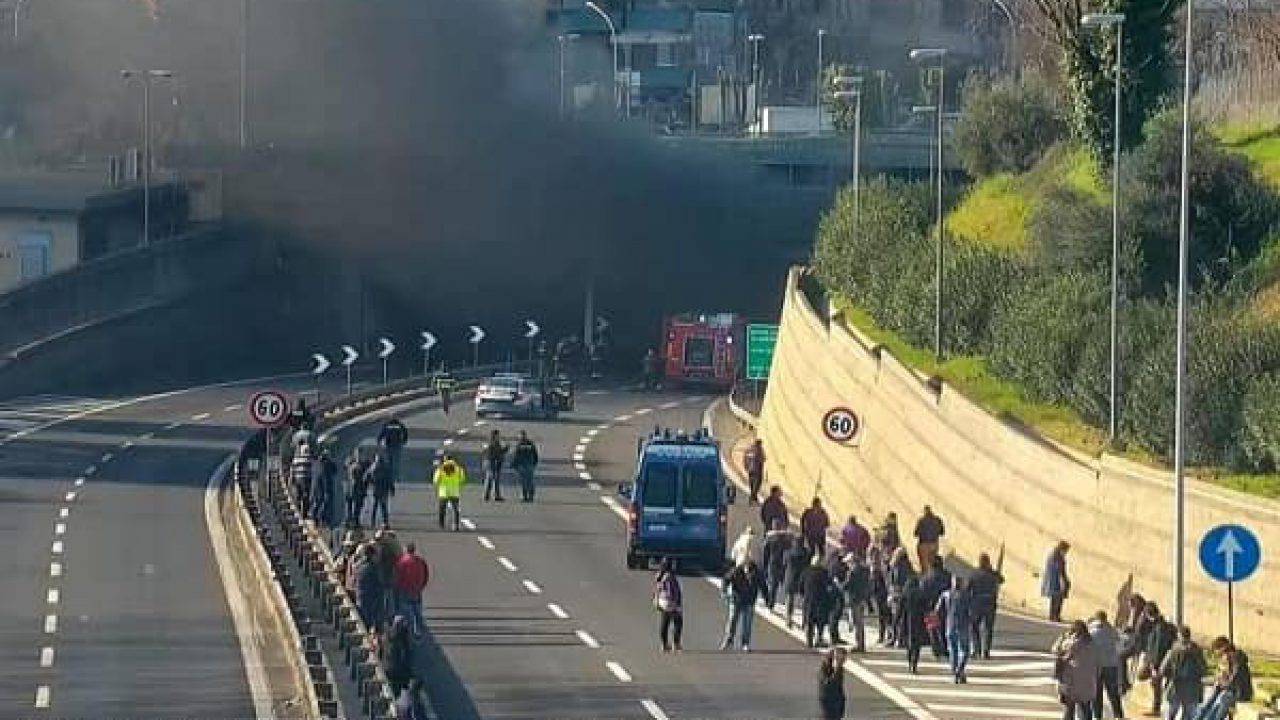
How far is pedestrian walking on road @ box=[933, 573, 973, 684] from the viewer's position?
34378 mm

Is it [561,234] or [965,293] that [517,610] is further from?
[561,234]

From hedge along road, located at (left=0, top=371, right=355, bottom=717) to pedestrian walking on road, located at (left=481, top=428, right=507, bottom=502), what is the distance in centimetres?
479

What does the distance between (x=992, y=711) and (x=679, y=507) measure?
13.4 m

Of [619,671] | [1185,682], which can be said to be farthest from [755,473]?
[1185,682]

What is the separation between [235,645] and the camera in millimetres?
37344

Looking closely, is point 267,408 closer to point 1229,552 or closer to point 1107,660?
point 1107,660

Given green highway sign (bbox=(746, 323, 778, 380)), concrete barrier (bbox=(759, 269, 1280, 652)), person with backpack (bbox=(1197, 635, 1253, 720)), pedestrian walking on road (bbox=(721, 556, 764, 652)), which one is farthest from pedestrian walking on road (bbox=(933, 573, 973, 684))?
green highway sign (bbox=(746, 323, 778, 380))

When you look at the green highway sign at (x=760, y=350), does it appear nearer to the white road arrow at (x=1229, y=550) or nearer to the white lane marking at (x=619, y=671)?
the white lane marking at (x=619, y=671)

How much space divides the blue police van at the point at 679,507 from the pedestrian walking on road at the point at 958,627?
10522mm

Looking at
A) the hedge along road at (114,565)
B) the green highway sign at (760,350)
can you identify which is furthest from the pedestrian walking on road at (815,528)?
the green highway sign at (760,350)

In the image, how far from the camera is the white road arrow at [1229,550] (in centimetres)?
2994

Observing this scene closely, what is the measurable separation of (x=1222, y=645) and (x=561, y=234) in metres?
86.5

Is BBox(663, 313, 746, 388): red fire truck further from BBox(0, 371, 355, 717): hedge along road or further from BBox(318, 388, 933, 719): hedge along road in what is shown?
BBox(318, 388, 933, 719): hedge along road

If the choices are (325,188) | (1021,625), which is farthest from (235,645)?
(325,188)
